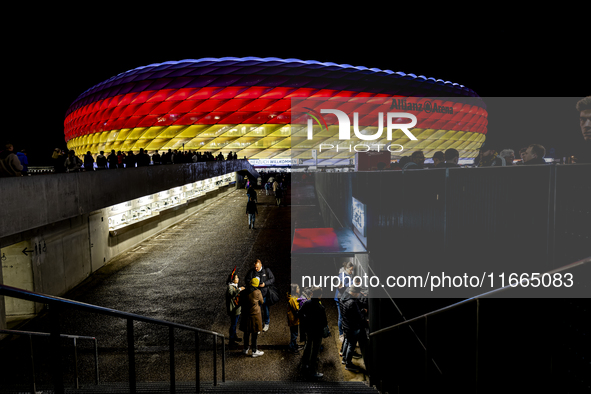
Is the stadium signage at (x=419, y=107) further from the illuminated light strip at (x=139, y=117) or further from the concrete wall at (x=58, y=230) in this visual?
the concrete wall at (x=58, y=230)

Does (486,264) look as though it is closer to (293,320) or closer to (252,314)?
(293,320)

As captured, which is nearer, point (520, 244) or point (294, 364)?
point (520, 244)

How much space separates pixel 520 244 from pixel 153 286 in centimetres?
846

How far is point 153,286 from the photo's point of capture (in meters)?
8.91

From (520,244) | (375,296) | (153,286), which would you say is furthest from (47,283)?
(520,244)

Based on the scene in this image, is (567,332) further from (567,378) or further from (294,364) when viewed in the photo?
(294,364)

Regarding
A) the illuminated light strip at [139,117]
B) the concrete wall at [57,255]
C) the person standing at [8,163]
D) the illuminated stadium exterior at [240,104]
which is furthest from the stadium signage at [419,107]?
the person standing at [8,163]

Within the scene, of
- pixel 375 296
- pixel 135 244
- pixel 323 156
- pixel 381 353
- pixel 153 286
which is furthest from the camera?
pixel 323 156

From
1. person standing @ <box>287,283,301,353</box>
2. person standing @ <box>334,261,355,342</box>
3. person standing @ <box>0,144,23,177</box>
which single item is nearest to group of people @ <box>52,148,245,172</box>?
person standing @ <box>0,144,23,177</box>

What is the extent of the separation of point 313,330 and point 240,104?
46526 mm

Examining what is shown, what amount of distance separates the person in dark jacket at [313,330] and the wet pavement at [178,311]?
0.22 metres

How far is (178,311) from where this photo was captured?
738 centimetres

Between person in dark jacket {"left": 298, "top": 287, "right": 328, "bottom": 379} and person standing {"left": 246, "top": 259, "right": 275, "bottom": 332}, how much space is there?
1084 mm

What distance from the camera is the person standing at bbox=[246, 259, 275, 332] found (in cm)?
600
